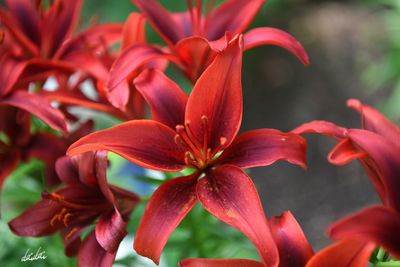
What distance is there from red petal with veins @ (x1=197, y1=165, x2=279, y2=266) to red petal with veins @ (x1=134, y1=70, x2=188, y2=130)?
60 millimetres

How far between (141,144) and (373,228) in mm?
214

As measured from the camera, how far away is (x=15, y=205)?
2.88 feet

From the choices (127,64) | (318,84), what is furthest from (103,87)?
(318,84)

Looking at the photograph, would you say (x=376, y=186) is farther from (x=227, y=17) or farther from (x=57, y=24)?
(x=57, y=24)

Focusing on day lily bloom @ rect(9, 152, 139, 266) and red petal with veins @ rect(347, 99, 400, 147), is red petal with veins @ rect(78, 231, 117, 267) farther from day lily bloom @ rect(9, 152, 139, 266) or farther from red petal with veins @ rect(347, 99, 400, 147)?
red petal with veins @ rect(347, 99, 400, 147)

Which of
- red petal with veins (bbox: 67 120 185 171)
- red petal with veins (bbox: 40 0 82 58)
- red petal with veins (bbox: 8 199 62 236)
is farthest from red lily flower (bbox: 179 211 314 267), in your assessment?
red petal with veins (bbox: 40 0 82 58)

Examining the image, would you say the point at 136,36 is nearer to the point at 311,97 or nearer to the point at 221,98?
the point at 221,98

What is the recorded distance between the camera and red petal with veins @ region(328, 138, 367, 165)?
0.51m

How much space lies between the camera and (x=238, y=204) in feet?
1.75

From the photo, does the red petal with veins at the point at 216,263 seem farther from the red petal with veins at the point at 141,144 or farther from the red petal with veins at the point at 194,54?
the red petal with veins at the point at 194,54

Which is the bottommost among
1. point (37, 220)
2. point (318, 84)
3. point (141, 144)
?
point (318, 84)

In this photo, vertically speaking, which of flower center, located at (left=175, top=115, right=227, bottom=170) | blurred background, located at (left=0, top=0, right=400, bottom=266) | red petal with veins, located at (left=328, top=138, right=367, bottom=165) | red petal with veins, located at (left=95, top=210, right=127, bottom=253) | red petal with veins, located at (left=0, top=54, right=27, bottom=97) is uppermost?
red petal with veins, located at (left=328, top=138, right=367, bottom=165)

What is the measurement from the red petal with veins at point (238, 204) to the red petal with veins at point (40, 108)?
5.9 inches

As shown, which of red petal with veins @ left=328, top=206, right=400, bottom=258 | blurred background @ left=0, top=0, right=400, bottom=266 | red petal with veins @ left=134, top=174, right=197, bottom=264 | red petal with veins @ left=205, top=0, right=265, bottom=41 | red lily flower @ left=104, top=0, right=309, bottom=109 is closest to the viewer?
red petal with veins @ left=328, top=206, right=400, bottom=258
